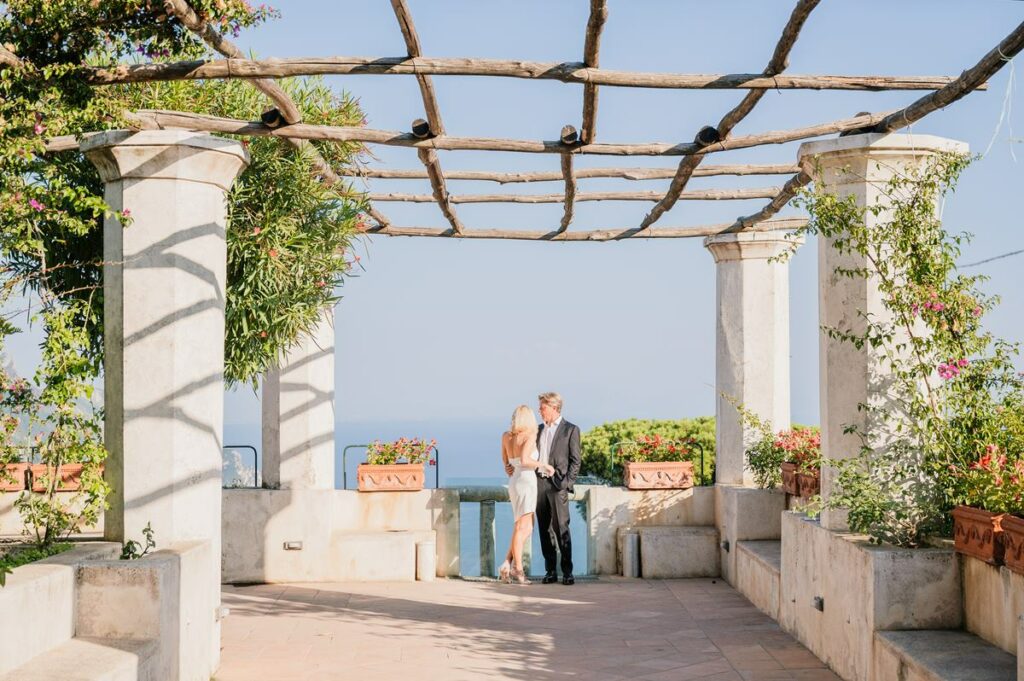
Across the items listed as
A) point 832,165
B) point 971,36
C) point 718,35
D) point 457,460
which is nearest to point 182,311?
point 718,35

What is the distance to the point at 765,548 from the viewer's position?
9.42 meters

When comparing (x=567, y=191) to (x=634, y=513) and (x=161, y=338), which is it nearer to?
(x=161, y=338)

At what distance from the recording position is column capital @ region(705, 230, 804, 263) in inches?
408

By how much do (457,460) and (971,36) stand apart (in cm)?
19338

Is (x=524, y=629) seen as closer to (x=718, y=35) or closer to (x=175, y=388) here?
(x=175, y=388)

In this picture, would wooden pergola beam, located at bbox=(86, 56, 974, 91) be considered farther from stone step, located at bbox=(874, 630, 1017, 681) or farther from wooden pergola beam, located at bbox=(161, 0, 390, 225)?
stone step, located at bbox=(874, 630, 1017, 681)

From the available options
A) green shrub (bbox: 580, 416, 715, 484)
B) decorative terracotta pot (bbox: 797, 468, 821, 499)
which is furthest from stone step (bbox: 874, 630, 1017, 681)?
green shrub (bbox: 580, 416, 715, 484)

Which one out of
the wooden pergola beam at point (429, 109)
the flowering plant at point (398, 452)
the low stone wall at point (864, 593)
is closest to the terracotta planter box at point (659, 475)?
the flowering plant at point (398, 452)

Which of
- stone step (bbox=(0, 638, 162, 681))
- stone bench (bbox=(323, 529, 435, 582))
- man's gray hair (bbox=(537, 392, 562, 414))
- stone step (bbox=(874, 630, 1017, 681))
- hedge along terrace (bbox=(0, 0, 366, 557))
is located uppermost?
hedge along terrace (bbox=(0, 0, 366, 557))

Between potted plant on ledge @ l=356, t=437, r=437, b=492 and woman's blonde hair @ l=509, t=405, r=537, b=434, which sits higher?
woman's blonde hair @ l=509, t=405, r=537, b=434

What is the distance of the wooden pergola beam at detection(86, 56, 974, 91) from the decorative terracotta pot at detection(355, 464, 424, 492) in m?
5.45

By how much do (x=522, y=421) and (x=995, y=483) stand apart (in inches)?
202

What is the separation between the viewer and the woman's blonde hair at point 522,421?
1016 cm

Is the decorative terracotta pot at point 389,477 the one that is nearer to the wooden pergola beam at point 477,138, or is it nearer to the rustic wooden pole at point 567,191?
the rustic wooden pole at point 567,191
